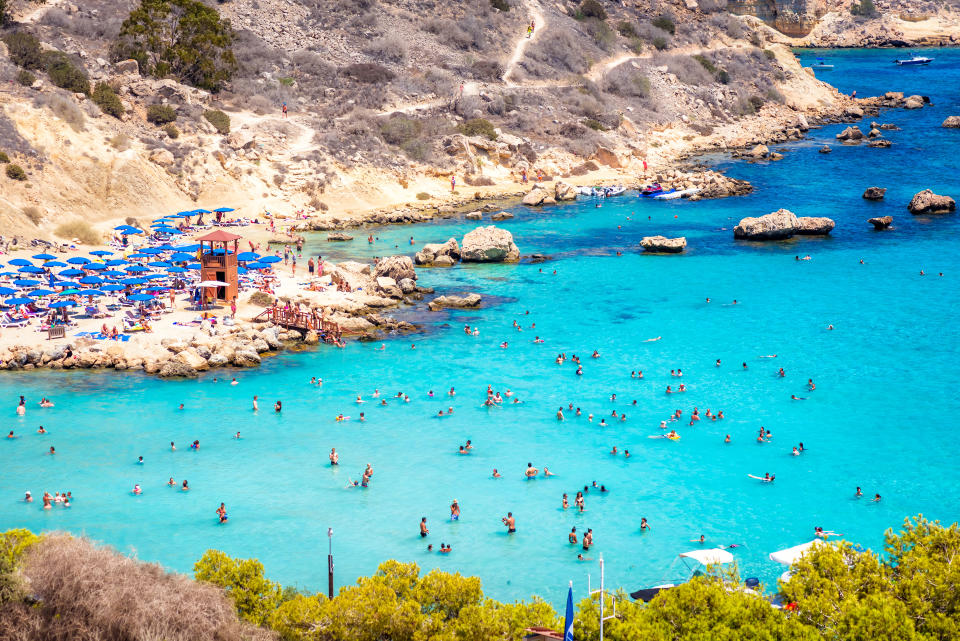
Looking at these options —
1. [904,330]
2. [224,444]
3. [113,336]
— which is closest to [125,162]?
[113,336]

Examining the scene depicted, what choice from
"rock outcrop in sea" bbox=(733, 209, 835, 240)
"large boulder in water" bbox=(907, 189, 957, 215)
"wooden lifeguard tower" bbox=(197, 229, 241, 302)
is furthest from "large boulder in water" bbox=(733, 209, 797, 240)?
"wooden lifeguard tower" bbox=(197, 229, 241, 302)

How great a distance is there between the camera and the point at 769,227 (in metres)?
78.9

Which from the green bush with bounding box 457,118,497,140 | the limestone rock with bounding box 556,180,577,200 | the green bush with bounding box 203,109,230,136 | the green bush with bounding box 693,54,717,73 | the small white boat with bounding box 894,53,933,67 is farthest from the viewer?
the small white boat with bounding box 894,53,933,67

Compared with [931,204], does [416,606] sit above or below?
below

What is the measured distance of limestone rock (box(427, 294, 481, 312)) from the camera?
203 ft

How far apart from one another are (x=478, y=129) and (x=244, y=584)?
7710cm

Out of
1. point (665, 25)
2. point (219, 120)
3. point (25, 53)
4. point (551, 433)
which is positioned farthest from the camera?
point (665, 25)

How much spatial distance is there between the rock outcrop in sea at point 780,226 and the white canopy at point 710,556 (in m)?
50.1

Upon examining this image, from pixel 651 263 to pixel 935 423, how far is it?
30.5 m

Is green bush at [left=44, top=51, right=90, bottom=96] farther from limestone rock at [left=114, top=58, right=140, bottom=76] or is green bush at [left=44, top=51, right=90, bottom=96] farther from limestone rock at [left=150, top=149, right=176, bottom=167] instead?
limestone rock at [left=150, top=149, right=176, bottom=167]

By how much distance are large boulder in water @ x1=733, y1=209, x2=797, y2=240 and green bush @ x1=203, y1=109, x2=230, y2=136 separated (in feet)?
144

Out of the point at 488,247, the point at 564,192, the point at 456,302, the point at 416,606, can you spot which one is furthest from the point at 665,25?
the point at 416,606

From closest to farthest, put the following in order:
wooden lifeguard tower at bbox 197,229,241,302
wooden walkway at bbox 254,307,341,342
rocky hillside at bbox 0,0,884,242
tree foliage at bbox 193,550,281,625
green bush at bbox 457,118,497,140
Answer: tree foliage at bbox 193,550,281,625, wooden walkway at bbox 254,307,341,342, wooden lifeguard tower at bbox 197,229,241,302, rocky hillside at bbox 0,0,884,242, green bush at bbox 457,118,497,140

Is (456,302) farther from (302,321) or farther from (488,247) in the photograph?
(488,247)
